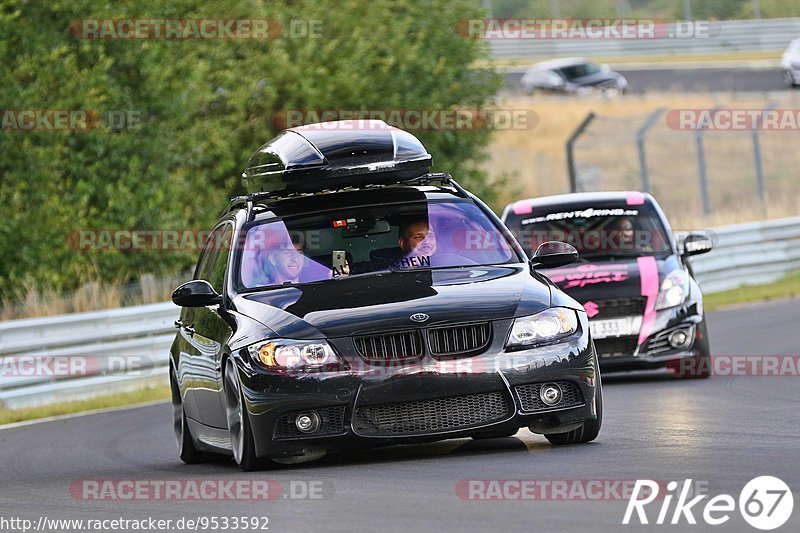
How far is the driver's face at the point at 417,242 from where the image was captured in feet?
34.7

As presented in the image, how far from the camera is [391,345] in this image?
945cm

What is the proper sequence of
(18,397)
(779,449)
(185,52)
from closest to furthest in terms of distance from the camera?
(779,449) → (18,397) → (185,52)

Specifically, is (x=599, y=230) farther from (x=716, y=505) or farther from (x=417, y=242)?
(x=716, y=505)

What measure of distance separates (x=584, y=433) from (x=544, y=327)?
72 cm

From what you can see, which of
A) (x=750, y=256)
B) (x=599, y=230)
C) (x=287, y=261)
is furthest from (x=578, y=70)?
(x=287, y=261)

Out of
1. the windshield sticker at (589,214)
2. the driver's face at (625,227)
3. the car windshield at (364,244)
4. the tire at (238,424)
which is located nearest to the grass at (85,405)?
the windshield sticker at (589,214)

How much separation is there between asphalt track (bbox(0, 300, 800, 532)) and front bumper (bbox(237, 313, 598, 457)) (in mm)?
176

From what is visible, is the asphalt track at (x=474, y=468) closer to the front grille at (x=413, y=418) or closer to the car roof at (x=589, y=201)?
the front grille at (x=413, y=418)

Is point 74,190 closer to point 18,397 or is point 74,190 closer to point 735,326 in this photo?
point 18,397

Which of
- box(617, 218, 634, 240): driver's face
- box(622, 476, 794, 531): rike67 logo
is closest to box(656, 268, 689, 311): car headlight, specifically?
box(617, 218, 634, 240): driver's face

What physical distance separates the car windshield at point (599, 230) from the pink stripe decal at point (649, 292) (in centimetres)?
33

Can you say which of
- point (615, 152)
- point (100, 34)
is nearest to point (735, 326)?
point (100, 34)

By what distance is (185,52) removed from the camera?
28.3 meters

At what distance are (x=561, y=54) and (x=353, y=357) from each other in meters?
57.2
